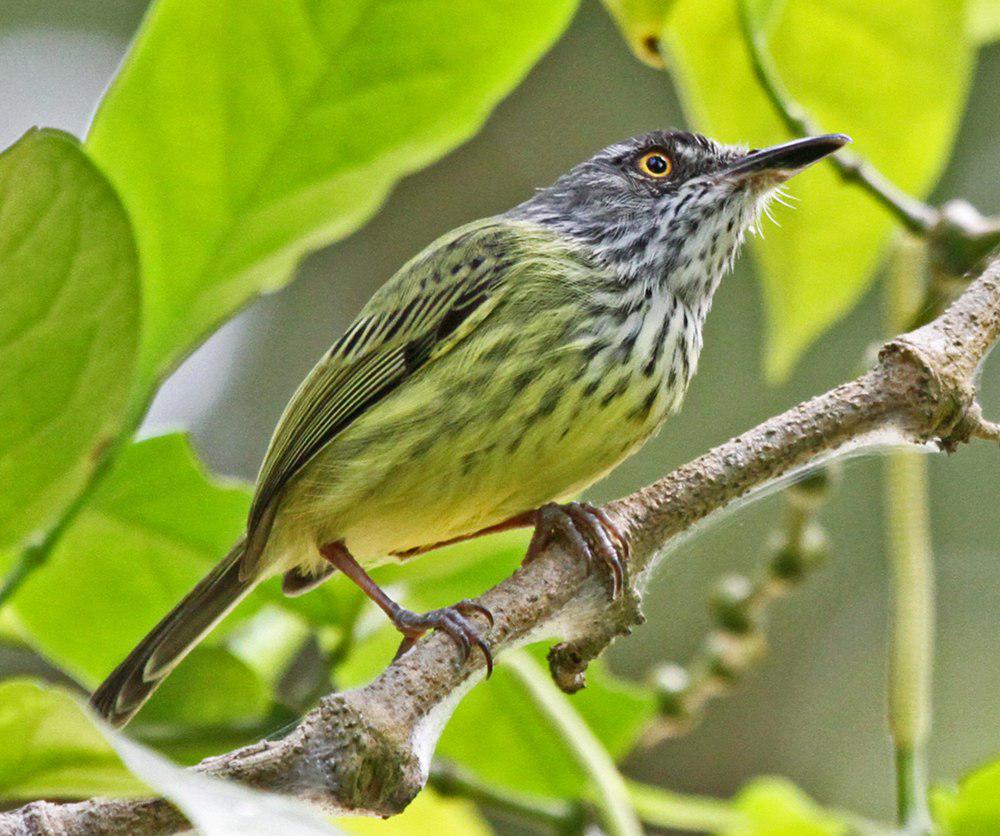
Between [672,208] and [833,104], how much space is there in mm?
481

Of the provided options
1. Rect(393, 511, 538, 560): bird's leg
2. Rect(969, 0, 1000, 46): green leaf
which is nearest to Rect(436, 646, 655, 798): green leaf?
Rect(393, 511, 538, 560): bird's leg

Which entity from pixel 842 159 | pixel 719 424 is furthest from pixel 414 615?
pixel 719 424

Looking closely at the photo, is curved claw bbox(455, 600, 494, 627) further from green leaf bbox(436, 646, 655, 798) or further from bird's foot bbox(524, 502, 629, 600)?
green leaf bbox(436, 646, 655, 798)

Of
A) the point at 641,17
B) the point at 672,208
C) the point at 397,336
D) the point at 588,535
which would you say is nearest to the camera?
the point at 588,535

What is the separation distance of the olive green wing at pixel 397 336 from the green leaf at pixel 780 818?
1.01 metres

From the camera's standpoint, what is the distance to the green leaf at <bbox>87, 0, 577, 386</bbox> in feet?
7.43

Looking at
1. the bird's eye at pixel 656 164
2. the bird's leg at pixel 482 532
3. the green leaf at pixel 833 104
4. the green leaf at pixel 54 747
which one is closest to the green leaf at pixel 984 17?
the green leaf at pixel 833 104

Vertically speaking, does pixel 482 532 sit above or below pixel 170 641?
above

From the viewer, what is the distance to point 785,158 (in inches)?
101

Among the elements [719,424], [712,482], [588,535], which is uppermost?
[712,482]

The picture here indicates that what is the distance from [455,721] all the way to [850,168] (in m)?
1.17

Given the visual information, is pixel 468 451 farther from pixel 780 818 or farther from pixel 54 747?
pixel 54 747

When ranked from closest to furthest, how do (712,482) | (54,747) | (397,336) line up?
(54,747) < (712,482) < (397,336)

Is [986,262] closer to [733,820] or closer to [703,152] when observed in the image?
[733,820]
